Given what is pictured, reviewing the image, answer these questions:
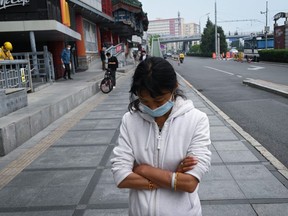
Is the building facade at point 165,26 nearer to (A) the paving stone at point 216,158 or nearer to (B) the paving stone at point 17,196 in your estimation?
(A) the paving stone at point 216,158

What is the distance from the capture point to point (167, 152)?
72.5 inches

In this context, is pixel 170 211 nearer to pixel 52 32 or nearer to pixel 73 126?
pixel 73 126

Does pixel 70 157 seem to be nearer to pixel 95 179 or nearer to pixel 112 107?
pixel 95 179

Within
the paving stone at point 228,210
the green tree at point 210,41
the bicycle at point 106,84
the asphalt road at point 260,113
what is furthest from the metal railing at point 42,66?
the green tree at point 210,41

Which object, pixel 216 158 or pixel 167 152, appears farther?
pixel 216 158

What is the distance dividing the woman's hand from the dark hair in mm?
349

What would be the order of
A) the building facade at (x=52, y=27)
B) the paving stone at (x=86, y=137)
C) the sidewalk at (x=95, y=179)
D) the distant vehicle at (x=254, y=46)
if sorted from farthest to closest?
the distant vehicle at (x=254, y=46)
the building facade at (x=52, y=27)
the paving stone at (x=86, y=137)
the sidewalk at (x=95, y=179)

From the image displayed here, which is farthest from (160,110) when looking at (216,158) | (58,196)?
(216,158)

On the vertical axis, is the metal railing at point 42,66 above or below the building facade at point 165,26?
below

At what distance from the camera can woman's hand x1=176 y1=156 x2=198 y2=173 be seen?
179 centimetres

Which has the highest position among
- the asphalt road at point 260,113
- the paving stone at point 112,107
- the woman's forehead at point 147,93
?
the woman's forehead at point 147,93

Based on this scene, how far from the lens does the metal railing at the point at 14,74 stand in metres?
10.0

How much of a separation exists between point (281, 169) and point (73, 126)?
4925 millimetres

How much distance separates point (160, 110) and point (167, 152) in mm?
214
